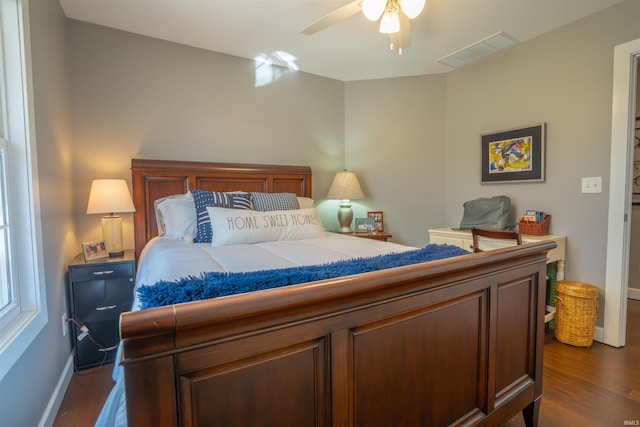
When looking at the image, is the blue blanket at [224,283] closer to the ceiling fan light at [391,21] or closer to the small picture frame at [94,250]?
the ceiling fan light at [391,21]

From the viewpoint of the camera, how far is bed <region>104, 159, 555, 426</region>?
0.60 m

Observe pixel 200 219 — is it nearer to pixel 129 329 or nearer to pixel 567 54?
pixel 129 329

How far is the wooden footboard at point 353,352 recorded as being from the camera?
602 mm

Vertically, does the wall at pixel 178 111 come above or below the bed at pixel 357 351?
above

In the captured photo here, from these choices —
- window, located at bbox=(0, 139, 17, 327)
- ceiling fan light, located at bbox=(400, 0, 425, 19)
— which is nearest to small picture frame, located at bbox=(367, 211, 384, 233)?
ceiling fan light, located at bbox=(400, 0, 425, 19)

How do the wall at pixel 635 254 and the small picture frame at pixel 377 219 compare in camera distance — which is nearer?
the wall at pixel 635 254

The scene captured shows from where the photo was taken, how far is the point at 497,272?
46.9 inches

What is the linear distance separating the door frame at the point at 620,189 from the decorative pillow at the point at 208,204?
278 cm

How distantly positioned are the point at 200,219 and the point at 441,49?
2642mm

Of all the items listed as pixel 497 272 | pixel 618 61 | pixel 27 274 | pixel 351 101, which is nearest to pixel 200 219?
pixel 27 274

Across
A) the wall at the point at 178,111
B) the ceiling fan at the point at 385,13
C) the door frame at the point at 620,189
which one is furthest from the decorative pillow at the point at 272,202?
the door frame at the point at 620,189

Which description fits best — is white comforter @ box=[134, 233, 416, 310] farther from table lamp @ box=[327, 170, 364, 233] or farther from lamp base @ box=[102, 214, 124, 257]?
table lamp @ box=[327, 170, 364, 233]

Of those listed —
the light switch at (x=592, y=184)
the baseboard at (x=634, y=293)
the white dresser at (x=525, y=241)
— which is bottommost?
the baseboard at (x=634, y=293)

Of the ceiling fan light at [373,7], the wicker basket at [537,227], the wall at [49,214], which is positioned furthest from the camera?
the wicker basket at [537,227]
